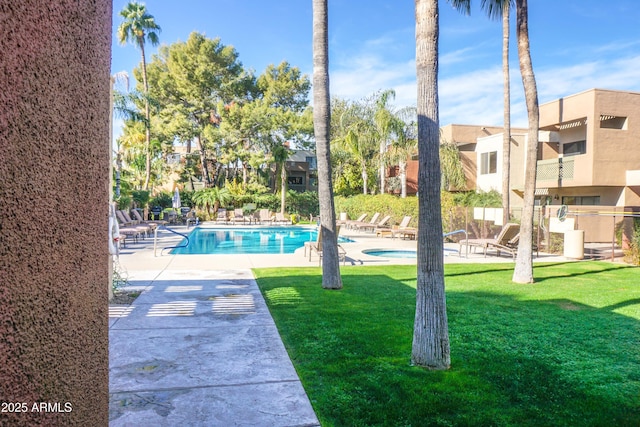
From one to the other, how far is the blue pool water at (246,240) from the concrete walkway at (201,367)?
885 cm

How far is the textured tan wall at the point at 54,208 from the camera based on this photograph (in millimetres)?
1304

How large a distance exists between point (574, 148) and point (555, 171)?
2591 millimetres

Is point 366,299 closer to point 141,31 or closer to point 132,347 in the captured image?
point 132,347

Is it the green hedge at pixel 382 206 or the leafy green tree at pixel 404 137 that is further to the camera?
the leafy green tree at pixel 404 137

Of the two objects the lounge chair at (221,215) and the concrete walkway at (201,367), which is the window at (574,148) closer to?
the lounge chair at (221,215)

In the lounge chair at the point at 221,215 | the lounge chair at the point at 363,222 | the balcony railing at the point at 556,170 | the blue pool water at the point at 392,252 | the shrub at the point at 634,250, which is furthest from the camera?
the lounge chair at the point at 221,215

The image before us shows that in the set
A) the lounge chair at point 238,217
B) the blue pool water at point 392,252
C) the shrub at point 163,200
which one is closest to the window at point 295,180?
the shrub at point 163,200

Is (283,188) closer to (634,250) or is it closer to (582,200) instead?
(582,200)

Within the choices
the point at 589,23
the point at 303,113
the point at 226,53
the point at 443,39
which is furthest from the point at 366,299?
the point at 226,53

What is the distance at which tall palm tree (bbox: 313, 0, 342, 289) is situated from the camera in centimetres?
814

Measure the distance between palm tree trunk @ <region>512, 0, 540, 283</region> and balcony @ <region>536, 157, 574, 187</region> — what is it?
14631 mm

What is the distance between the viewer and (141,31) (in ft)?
109

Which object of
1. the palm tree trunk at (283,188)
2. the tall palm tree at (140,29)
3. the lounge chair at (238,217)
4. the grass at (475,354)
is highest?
the tall palm tree at (140,29)

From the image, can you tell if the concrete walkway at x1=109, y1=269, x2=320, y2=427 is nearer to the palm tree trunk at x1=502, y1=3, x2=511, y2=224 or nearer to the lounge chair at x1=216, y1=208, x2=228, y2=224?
the palm tree trunk at x1=502, y1=3, x2=511, y2=224
